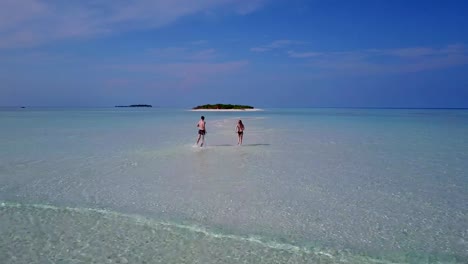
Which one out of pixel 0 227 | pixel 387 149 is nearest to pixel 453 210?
pixel 0 227

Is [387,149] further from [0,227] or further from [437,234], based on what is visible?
[0,227]

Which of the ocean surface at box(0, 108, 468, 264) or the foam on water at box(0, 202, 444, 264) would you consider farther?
the ocean surface at box(0, 108, 468, 264)

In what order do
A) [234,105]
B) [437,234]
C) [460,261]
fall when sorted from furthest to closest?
[234,105] → [437,234] → [460,261]

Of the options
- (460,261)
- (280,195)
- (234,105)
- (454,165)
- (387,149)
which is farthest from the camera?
(234,105)

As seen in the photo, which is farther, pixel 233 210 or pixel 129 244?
pixel 233 210

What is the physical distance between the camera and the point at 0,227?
24.0ft

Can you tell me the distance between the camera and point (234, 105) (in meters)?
135

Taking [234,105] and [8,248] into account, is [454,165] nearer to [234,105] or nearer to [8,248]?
[8,248]

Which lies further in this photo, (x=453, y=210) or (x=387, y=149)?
(x=387, y=149)

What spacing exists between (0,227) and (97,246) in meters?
2.32

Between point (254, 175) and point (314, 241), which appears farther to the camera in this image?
point (254, 175)

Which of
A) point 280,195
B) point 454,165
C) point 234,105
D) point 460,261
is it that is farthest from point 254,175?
point 234,105

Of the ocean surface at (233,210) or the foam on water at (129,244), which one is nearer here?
the foam on water at (129,244)

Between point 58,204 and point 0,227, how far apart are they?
1.64 metres
